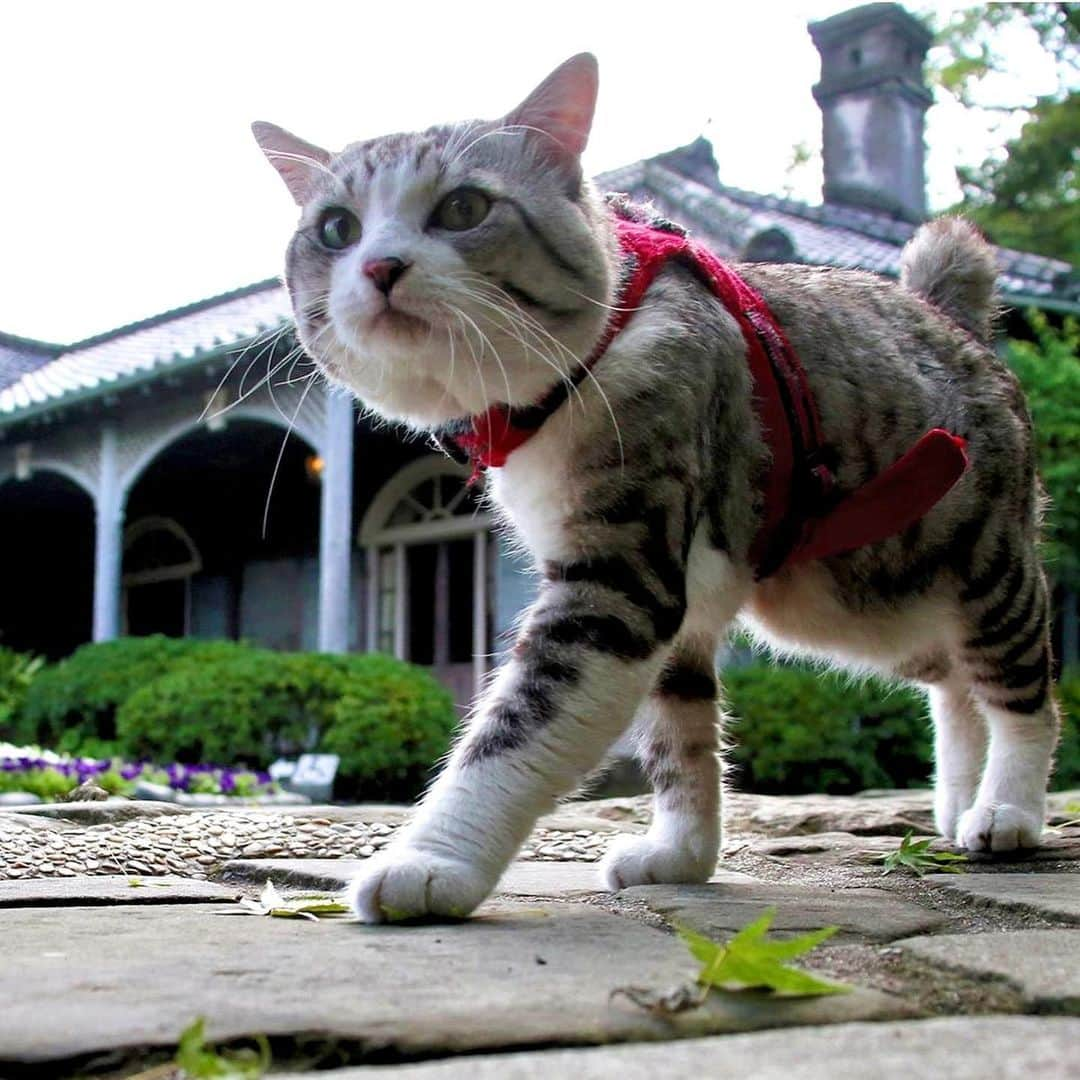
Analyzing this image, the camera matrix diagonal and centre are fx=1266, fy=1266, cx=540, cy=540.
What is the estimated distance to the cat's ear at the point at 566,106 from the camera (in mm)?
2346

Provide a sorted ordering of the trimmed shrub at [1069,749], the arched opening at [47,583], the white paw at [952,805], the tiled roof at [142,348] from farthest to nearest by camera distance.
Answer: the arched opening at [47,583] < the tiled roof at [142,348] < the trimmed shrub at [1069,749] < the white paw at [952,805]

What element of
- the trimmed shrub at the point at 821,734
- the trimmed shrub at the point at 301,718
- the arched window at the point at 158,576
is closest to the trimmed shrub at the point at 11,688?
the trimmed shrub at the point at 301,718

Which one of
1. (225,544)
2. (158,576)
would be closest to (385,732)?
(225,544)

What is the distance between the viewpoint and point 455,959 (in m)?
1.44

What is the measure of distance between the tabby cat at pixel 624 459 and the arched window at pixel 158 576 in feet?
41.8

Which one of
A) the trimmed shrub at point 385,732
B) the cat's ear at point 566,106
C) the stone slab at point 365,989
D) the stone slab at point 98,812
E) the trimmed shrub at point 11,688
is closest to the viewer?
the stone slab at point 365,989

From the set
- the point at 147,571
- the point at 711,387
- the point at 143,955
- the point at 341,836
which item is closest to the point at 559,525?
the point at 711,387

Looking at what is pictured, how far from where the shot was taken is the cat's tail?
10.9ft

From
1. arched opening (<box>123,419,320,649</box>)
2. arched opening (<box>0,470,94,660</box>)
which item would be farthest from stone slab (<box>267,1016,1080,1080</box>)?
arched opening (<box>0,470,94,660</box>)

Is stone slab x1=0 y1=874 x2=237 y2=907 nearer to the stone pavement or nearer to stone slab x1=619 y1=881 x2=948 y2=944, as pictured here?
the stone pavement

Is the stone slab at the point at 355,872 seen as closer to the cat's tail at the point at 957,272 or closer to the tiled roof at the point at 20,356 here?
the cat's tail at the point at 957,272

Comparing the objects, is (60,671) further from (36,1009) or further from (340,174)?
(36,1009)

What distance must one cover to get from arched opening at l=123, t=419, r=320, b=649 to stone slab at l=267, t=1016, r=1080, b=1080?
11551mm

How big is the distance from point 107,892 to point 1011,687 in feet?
6.69
